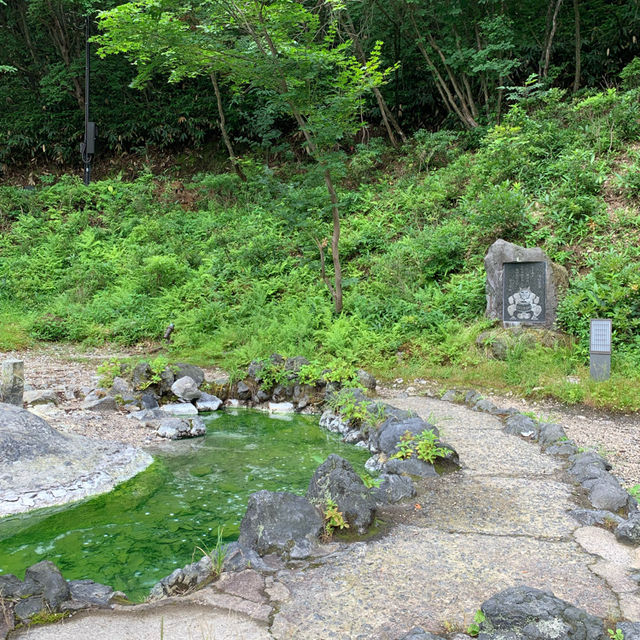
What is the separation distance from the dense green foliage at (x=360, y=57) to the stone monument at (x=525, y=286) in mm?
6197

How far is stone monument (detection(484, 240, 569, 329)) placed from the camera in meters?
8.89

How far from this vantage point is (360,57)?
53.7 feet

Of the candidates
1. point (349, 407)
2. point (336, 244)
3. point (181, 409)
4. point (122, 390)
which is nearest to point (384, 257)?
point (336, 244)

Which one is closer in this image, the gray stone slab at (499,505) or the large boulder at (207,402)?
the gray stone slab at (499,505)

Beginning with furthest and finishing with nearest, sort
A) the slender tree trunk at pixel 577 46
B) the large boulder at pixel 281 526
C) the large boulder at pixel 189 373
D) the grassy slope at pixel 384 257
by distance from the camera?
the slender tree trunk at pixel 577 46 → the grassy slope at pixel 384 257 → the large boulder at pixel 189 373 → the large boulder at pixel 281 526

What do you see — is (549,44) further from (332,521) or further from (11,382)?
(332,521)

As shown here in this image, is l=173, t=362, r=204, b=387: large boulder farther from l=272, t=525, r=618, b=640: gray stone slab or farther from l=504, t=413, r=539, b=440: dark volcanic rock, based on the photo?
l=272, t=525, r=618, b=640: gray stone slab

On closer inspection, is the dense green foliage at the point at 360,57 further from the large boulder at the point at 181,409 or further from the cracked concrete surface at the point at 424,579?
the cracked concrete surface at the point at 424,579

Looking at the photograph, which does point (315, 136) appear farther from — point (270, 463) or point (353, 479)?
point (353, 479)

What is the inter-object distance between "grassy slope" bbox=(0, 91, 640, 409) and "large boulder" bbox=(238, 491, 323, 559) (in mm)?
4543

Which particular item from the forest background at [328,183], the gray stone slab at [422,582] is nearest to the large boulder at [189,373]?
the forest background at [328,183]

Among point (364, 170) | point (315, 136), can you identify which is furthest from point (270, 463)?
point (364, 170)

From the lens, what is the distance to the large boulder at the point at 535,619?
2486 millimetres

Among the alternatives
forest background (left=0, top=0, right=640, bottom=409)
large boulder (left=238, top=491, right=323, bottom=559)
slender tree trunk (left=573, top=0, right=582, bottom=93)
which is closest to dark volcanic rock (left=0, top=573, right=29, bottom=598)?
large boulder (left=238, top=491, right=323, bottom=559)
